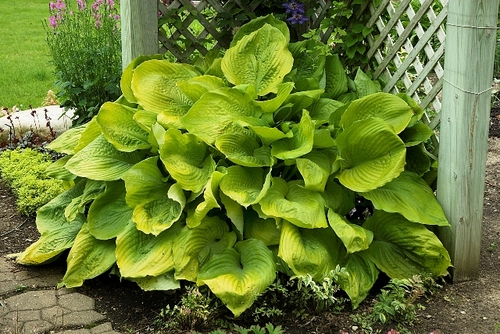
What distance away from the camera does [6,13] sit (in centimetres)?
1318

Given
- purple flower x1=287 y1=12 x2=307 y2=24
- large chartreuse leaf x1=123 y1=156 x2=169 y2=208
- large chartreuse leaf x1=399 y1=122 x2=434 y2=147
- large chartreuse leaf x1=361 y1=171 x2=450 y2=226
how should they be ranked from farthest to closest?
purple flower x1=287 y1=12 x2=307 y2=24, large chartreuse leaf x1=399 y1=122 x2=434 y2=147, large chartreuse leaf x1=123 y1=156 x2=169 y2=208, large chartreuse leaf x1=361 y1=171 x2=450 y2=226

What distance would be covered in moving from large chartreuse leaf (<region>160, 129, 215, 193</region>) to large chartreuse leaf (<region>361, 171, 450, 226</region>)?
32.1 inches

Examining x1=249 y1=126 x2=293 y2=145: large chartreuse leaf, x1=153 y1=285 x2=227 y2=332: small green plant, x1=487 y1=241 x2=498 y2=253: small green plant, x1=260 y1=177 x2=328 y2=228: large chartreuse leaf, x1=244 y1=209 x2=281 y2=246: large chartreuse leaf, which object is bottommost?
x1=487 y1=241 x2=498 y2=253: small green plant

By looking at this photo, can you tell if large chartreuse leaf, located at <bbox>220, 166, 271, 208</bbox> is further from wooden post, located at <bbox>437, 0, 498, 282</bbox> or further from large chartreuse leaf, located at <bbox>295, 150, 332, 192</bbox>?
wooden post, located at <bbox>437, 0, 498, 282</bbox>

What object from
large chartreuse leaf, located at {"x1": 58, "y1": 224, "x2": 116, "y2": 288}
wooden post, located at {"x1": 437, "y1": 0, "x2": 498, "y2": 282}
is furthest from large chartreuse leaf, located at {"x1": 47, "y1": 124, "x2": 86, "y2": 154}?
wooden post, located at {"x1": 437, "y1": 0, "x2": 498, "y2": 282}

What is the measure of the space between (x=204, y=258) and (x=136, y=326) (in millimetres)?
461

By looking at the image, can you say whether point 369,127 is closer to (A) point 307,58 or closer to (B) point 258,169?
(B) point 258,169

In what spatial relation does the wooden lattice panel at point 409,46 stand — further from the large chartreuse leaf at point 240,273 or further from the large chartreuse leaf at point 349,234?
the large chartreuse leaf at point 240,273

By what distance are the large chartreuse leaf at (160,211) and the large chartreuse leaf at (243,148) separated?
313mm

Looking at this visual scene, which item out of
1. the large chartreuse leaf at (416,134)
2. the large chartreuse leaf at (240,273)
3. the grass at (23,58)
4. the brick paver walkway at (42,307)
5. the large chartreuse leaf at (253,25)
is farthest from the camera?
the grass at (23,58)


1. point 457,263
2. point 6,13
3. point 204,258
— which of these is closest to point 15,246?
point 204,258

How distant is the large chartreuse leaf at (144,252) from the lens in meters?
3.37

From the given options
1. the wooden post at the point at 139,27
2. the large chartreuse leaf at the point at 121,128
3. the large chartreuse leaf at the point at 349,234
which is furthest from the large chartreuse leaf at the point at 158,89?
the large chartreuse leaf at the point at 349,234

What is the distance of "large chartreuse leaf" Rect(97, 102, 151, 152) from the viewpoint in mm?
3740
